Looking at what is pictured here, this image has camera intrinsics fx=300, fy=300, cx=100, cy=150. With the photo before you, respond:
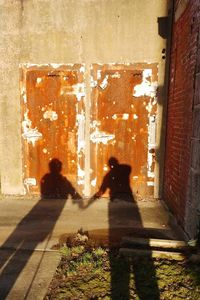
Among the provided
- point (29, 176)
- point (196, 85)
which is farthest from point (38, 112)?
point (196, 85)

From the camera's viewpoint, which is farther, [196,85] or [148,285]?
[196,85]

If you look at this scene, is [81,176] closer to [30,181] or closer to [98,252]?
[30,181]

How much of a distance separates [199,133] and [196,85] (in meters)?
0.68

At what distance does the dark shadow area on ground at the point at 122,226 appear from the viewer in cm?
307

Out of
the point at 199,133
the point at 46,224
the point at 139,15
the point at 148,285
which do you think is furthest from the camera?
the point at 139,15

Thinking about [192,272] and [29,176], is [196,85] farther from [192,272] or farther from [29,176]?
[29,176]

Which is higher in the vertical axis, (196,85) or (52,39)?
(52,39)

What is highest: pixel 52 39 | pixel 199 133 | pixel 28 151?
pixel 52 39

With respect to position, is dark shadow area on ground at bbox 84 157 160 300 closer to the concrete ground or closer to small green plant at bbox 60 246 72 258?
the concrete ground

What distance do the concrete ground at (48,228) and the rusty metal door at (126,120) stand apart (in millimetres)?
653

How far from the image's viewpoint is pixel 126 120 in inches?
235

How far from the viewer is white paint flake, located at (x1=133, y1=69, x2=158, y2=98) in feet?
19.1

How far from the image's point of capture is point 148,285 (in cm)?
316

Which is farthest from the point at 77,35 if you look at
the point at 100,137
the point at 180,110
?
the point at 180,110
